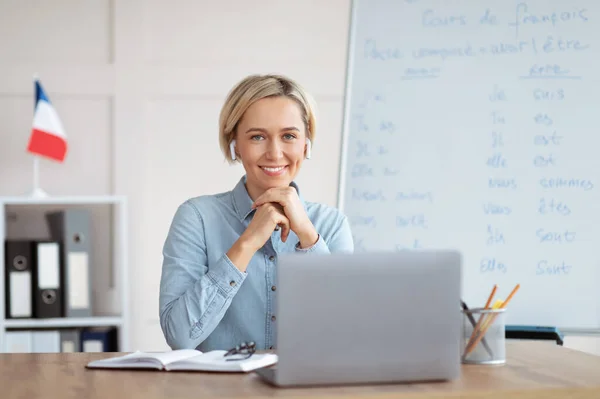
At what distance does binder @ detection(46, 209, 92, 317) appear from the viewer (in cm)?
303

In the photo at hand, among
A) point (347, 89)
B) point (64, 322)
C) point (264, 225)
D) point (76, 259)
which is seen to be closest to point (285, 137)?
point (264, 225)

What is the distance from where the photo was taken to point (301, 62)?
344 centimetres

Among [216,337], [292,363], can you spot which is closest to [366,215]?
[216,337]

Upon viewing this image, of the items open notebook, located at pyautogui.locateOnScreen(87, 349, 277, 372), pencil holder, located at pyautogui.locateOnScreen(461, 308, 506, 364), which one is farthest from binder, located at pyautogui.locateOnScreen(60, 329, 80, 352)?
pencil holder, located at pyautogui.locateOnScreen(461, 308, 506, 364)

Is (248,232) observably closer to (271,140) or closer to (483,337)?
(271,140)

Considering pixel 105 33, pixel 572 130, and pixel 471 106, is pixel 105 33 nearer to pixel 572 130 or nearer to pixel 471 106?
pixel 471 106

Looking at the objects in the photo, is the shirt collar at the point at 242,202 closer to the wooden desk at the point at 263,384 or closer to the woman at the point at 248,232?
the woman at the point at 248,232

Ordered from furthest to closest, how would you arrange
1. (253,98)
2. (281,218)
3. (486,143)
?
(486,143)
(253,98)
(281,218)

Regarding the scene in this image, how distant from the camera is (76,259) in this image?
3.04m

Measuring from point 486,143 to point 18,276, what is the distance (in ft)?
5.89

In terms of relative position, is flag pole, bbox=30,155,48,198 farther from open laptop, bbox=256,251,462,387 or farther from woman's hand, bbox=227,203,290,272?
open laptop, bbox=256,251,462,387

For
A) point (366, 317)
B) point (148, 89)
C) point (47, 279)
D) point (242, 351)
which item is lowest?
point (47, 279)

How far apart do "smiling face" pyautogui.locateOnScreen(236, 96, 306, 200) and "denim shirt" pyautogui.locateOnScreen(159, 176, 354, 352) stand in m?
0.08

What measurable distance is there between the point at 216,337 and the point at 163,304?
19 centimetres
